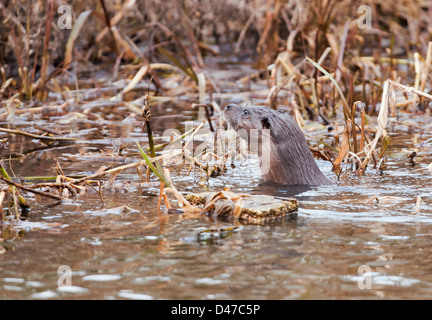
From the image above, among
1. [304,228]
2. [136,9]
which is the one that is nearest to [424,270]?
[304,228]

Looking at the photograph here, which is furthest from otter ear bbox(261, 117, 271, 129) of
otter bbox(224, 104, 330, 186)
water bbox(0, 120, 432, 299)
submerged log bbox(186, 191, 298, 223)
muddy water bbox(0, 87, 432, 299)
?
submerged log bbox(186, 191, 298, 223)

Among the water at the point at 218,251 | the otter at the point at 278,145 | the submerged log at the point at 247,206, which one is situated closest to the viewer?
the water at the point at 218,251

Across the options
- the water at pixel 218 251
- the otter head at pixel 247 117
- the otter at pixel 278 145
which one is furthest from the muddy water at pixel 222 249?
the otter head at pixel 247 117

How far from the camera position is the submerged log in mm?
3520

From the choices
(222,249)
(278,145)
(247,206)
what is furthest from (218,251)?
(278,145)

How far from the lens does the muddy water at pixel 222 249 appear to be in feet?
8.50

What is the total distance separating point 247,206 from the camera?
3572 mm

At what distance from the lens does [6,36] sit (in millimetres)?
7234

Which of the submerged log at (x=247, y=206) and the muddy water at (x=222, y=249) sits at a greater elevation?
the submerged log at (x=247, y=206)

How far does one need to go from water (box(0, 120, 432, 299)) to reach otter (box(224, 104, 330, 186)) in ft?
1.38

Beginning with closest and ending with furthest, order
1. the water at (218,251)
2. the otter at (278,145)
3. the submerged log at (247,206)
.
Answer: the water at (218,251) < the submerged log at (247,206) < the otter at (278,145)

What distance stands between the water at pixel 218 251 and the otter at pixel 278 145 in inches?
16.6

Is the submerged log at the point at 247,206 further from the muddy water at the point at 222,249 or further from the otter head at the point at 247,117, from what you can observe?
the otter head at the point at 247,117
